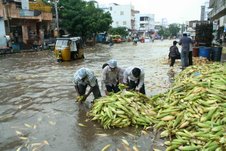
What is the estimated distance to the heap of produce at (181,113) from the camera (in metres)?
5.29

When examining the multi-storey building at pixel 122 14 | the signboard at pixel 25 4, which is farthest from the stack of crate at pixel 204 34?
the multi-storey building at pixel 122 14

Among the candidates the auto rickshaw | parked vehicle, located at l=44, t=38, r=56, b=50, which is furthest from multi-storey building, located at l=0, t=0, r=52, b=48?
the auto rickshaw

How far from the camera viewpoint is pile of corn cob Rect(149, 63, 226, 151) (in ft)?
17.0

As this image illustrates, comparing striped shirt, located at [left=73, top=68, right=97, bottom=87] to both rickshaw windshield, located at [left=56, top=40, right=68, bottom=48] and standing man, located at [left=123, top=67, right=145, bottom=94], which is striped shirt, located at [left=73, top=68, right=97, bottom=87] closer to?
standing man, located at [left=123, top=67, right=145, bottom=94]

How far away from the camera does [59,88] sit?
11.5 m

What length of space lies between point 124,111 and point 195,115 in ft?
5.13

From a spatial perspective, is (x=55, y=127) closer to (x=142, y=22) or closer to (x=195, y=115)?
(x=195, y=115)

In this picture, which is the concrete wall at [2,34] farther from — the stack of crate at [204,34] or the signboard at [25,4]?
the stack of crate at [204,34]

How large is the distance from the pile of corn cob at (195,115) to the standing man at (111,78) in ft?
4.06

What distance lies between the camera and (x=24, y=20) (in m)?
36.1

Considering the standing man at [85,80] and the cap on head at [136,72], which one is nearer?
the cap on head at [136,72]

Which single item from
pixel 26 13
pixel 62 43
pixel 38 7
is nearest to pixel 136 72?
pixel 62 43

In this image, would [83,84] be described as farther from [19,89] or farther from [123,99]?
[19,89]

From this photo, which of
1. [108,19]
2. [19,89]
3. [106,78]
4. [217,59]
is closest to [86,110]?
[106,78]
